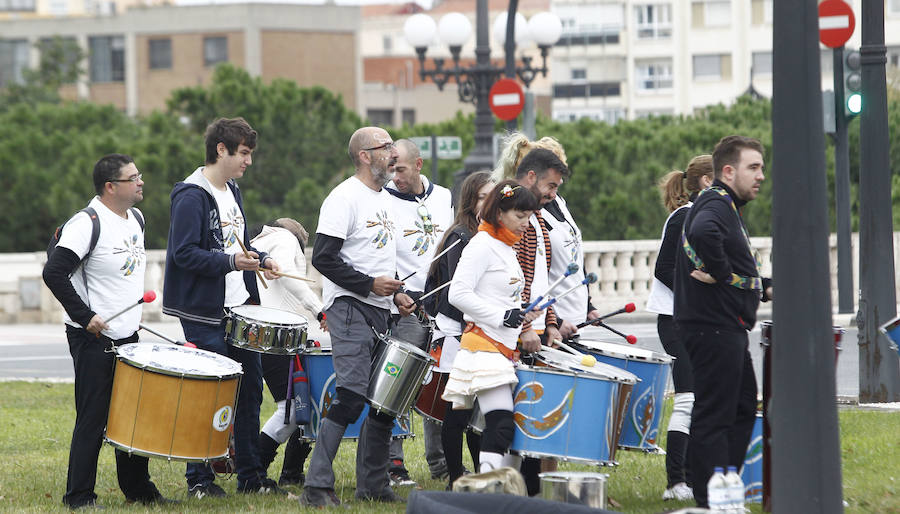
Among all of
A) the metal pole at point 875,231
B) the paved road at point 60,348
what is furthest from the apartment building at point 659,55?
the metal pole at point 875,231

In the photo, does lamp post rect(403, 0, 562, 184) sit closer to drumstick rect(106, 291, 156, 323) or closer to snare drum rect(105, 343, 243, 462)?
drumstick rect(106, 291, 156, 323)

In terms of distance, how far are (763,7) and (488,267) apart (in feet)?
267

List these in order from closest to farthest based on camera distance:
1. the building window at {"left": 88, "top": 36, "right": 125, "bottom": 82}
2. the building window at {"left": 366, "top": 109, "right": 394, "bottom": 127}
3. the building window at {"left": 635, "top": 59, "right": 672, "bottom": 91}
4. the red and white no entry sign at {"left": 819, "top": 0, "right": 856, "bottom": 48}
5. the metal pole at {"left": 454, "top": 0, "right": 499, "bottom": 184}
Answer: the red and white no entry sign at {"left": 819, "top": 0, "right": 856, "bottom": 48} < the metal pole at {"left": 454, "top": 0, "right": 499, "bottom": 184} < the building window at {"left": 88, "top": 36, "right": 125, "bottom": 82} < the building window at {"left": 366, "top": 109, "right": 394, "bottom": 127} < the building window at {"left": 635, "top": 59, "right": 672, "bottom": 91}

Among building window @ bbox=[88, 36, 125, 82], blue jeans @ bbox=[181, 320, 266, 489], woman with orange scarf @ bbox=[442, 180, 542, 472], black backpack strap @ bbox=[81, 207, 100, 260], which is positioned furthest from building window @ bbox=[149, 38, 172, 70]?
woman with orange scarf @ bbox=[442, 180, 542, 472]

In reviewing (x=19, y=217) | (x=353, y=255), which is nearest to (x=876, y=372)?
(x=353, y=255)

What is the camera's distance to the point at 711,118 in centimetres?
3394

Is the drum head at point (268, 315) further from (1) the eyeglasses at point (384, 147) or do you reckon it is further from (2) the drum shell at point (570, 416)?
(2) the drum shell at point (570, 416)

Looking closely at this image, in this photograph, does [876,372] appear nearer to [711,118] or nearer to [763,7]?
[711,118]

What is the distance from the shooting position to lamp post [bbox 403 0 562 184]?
20062 mm

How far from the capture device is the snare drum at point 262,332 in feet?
24.4

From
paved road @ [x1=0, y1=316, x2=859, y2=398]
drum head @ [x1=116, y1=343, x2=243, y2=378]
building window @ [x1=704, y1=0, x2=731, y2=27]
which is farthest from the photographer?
building window @ [x1=704, y1=0, x2=731, y2=27]

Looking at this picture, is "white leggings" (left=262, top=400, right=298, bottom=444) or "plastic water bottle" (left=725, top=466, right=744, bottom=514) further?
"white leggings" (left=262, top=400, right=298, bottom=444)

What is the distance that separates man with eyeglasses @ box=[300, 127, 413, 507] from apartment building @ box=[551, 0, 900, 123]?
7479cm

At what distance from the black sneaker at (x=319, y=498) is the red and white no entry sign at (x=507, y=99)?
12.6 m
